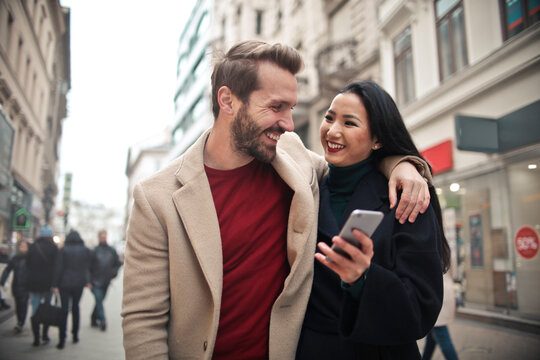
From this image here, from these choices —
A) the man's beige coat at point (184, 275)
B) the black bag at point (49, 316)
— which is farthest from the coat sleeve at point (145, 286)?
the black bag at point (49, 316)

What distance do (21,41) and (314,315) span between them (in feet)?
17.1

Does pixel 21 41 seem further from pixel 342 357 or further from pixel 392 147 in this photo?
pixel 342 357

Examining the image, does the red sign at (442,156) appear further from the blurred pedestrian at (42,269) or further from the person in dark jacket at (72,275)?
the blurred pedestrian at (42,269)

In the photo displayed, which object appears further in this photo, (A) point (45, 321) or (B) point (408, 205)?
(A) point (45, 321)

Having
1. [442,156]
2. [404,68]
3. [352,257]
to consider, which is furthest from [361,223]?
[404,68]

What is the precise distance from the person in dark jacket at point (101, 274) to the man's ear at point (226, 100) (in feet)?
25.5

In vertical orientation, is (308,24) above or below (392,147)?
above

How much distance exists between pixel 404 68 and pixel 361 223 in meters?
12.2

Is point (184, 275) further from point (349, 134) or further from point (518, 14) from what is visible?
point (518, 14)

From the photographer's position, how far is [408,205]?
6.10ft

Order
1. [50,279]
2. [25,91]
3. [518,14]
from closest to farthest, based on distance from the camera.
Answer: [25,91]
[518,14]
[50,279]

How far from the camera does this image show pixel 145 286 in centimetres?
205

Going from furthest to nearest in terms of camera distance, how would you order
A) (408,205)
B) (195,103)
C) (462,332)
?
(195,103) < (462,332) < (408,205)

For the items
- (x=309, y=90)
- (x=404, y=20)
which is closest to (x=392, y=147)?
(x=404, y=20)
